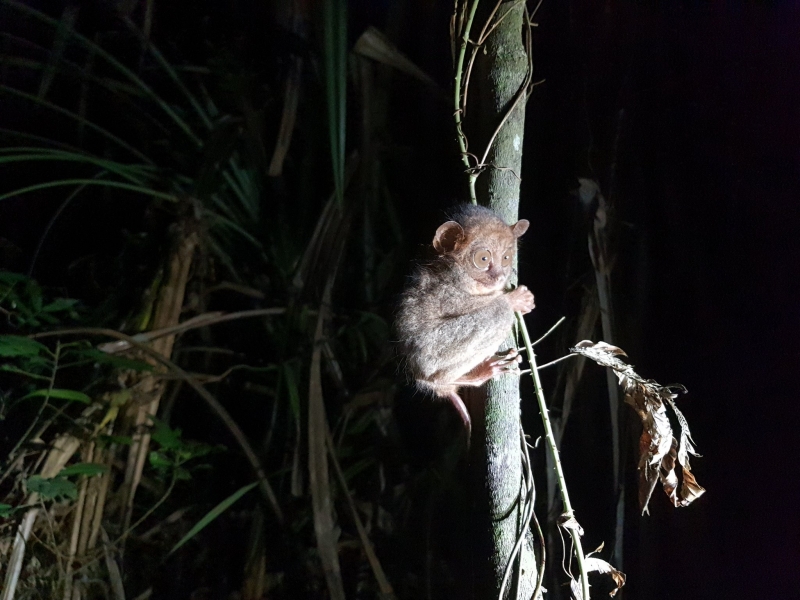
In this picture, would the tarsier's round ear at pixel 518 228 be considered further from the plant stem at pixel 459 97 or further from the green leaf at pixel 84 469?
the green leaf at pixel 84 469

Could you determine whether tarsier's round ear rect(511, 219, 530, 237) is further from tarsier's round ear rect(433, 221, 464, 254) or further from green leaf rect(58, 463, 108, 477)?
green leaf rect(58, 463, 108, 477)

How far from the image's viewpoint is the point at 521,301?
4.28 feet

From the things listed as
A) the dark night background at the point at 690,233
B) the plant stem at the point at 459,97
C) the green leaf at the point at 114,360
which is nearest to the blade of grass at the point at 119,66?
the dark night background at the point at 690,233

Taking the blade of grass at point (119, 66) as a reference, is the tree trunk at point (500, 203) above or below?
below

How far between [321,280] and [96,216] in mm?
1344

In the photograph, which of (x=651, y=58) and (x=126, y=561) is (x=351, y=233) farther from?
(x=126, y=561)

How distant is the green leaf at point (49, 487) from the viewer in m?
1.93

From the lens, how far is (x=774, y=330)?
1.53 m

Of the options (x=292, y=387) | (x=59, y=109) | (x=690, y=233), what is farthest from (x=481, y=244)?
(x=59, y=109)

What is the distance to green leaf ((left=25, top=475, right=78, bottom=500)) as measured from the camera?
193cm

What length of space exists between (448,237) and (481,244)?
10cm

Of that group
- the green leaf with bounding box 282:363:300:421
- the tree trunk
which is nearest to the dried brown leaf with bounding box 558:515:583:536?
the tree trunk

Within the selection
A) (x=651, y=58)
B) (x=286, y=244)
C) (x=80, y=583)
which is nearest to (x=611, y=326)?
(x=651, y=58)

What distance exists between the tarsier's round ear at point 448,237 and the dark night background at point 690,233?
820 mm
